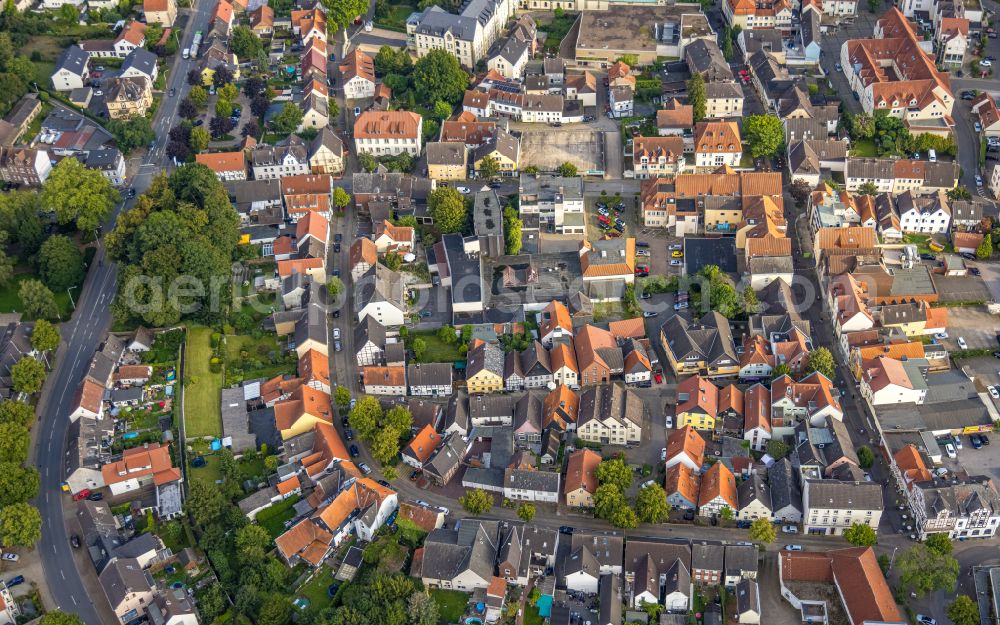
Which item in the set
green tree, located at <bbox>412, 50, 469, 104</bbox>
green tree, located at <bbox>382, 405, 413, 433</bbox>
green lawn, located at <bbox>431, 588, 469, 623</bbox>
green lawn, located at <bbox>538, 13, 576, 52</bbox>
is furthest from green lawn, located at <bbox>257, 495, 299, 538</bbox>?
green lawn, located at <bbox>538, 13, 576, 52</bbox>

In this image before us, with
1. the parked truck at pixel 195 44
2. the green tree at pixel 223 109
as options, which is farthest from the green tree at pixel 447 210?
the parked truck at pixel 195 44

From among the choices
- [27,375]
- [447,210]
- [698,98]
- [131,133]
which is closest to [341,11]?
[131,133]

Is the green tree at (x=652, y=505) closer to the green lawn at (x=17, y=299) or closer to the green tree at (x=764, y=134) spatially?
the green tree at (x=764, y=134)

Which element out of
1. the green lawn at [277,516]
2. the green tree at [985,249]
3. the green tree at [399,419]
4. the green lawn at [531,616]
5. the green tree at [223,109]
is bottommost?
the green lawn at [531,616]

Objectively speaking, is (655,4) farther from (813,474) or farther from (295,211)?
(813,474)

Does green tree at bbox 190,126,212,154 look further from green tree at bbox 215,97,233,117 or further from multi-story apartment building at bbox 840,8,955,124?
multi-story apartment building at bbox 840,8,955,124

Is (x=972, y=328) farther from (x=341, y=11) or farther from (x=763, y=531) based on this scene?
(x=341, y=11)
